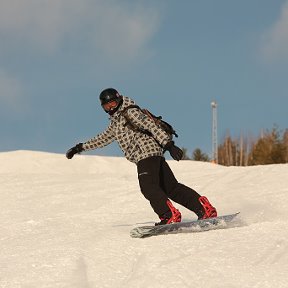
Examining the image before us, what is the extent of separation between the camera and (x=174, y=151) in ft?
18.3

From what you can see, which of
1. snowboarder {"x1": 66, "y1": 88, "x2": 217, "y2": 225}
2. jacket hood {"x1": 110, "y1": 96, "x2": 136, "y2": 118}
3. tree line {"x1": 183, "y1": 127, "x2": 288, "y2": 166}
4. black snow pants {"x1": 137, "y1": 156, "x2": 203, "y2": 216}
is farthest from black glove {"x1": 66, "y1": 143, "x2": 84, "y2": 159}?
tree line {"x1": 183, "y1": 127, "x2": 288, "y2": 166}

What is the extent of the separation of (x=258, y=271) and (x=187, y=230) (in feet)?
5.00

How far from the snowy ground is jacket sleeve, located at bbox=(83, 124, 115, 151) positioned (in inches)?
36.3

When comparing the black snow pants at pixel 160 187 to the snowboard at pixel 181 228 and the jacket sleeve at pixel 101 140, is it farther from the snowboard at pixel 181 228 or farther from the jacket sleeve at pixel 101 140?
the jacket sleeve at pixel 101 140

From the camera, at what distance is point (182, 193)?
20.2 feet

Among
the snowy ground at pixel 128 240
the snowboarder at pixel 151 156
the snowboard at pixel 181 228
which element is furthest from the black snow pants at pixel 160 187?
the snowy ground at pixel 128 240

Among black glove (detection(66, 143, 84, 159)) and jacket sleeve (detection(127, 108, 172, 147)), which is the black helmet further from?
black glove (detection(66, 143, 84, 159))

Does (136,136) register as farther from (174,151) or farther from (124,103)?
(174,151)

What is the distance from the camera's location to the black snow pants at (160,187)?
19.3 ft

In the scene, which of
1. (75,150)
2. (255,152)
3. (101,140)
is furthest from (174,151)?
(255,152)

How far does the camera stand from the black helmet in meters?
5.93

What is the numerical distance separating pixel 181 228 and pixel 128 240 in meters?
0.52

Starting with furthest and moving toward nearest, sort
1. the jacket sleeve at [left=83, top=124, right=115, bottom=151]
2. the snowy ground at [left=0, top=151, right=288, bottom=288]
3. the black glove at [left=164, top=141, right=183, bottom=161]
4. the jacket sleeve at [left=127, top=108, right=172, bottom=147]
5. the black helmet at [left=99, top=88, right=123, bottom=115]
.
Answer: the jacket sleeve at [left=83, top=124, right=115, bottom=151], the black helmet at [left=99, top=88, right=123, bottom=115], the jacket sleeve at [left=127, top=108, right=172, bottom=147], the black glove at [left=164, top=141, right=183, bottom=161], the snowy ground at [left=0, top=151, right=288, bottom=288]

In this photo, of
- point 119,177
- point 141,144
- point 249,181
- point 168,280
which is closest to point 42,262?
point 168,280
